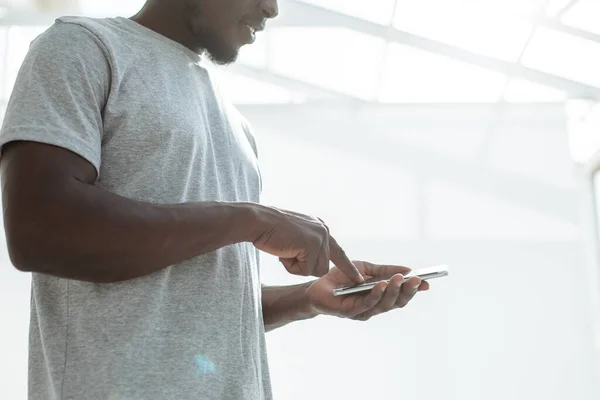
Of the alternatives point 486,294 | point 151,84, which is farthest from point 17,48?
point 151,84

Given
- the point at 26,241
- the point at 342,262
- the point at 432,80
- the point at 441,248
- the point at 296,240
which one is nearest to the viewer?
the point at 26,241

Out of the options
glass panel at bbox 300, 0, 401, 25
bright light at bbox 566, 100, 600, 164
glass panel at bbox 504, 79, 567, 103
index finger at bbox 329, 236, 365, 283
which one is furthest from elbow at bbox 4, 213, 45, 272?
glass panel at bbox 504, 79, 567, 103

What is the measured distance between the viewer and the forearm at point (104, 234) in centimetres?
70

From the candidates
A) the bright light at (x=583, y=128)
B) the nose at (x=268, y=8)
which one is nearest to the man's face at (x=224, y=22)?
the nose at (x=268, y=8)

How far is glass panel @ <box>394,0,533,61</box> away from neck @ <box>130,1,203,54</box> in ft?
10.1

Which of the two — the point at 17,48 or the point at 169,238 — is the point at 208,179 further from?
the point at 17,48

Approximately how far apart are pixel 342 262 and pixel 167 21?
1.40 ft

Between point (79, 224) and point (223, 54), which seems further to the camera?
point (223, 54)

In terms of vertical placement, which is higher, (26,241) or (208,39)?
(208,39)

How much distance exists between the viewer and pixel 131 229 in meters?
0.73

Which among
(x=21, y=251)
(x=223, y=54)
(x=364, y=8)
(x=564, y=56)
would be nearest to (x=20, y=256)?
(x=21, y=251)

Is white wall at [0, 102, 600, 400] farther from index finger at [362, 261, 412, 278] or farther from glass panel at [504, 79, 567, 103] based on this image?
index finger at [362, 261, 412, 278]

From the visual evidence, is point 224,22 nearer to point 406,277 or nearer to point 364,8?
point 406,277

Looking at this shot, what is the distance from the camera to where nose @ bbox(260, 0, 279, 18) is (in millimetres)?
1102
